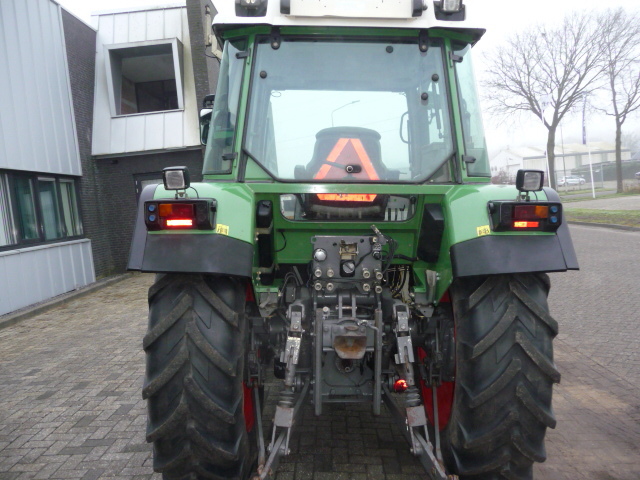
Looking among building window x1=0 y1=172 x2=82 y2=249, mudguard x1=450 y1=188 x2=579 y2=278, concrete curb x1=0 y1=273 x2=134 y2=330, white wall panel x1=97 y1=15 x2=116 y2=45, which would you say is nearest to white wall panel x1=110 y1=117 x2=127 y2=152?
building window x1=0 y1=172 x2=82 y2=249

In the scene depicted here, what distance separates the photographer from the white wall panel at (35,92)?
8.31 meters

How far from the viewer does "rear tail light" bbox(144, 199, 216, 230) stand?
2295 mm

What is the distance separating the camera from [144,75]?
1342 centimetres

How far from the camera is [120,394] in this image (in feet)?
15.1

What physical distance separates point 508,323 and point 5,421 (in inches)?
159

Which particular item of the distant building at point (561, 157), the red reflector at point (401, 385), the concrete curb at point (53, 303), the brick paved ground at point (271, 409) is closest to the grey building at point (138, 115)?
the concrete curb at point (53, 303)

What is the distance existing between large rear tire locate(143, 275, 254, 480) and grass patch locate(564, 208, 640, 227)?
16564 millimetres

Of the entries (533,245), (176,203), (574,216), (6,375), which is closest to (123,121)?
(6,375)

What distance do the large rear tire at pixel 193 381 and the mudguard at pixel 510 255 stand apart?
1118 mm

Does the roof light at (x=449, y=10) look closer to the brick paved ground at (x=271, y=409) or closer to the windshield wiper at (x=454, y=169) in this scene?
the windshield wiper at (x=454, y=169)

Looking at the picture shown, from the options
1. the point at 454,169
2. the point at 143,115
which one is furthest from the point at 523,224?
the point at 143,115

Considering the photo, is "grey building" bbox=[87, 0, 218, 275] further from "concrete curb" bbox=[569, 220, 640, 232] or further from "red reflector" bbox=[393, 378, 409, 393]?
"concrete curb" bbox=[569, 220, 640, 232]

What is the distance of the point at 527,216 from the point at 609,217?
1811 cm

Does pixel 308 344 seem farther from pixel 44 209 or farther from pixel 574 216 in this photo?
pixel 574 216
